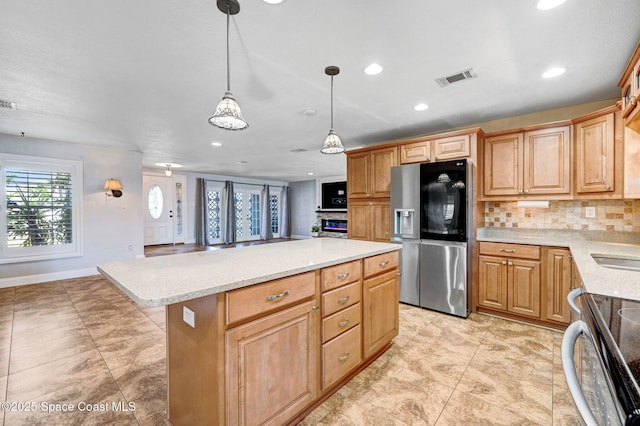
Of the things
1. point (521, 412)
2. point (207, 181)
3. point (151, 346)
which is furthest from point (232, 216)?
point (521, 412)

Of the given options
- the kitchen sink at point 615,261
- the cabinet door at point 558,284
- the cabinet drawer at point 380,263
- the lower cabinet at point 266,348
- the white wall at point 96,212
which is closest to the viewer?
the lower cabinet at point 266,348

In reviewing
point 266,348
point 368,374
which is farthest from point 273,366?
point 368,374

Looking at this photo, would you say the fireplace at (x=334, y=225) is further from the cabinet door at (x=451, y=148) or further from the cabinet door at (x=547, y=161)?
the cabinet door at (x=547, y=161)

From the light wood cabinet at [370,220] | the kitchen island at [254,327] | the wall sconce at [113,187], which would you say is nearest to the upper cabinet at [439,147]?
the light wood cabinet at [370,220]

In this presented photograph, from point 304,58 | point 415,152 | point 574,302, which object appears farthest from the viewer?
point 415,152

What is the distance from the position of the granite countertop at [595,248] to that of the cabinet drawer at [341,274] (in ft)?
3.87

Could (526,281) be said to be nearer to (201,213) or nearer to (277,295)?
(277,295)

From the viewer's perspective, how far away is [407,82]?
8.22 ft

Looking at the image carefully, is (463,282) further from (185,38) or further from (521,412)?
(185,38)

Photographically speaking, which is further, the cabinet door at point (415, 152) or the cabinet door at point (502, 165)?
the cabinet door at point (415, 152)

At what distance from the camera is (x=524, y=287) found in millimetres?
2939

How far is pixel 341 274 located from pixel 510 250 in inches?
87.7

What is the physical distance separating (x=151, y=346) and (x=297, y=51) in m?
2.75

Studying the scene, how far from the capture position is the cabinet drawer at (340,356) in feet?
5.67
